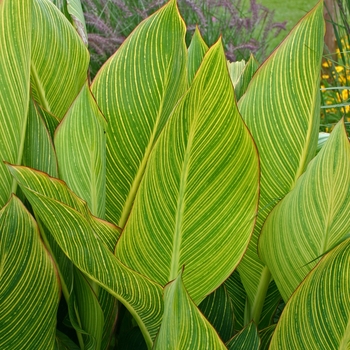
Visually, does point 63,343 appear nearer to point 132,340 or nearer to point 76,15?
point 132,340

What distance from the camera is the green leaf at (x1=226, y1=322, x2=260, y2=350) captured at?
0.72 metres

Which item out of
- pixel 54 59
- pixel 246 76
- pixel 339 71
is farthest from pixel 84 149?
pixel 339 71

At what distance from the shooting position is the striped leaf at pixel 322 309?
64cm

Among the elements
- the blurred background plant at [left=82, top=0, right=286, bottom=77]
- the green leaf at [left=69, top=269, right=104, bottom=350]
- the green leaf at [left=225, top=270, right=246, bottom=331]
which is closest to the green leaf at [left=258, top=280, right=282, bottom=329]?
the green leaf at [left=225, top=270, right=246, bottom=331]

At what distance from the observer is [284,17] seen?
648cm

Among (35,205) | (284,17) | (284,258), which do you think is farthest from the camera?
(284,17)

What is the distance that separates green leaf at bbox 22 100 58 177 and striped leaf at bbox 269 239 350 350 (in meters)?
0.36

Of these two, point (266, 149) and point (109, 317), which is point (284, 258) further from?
point (109, 317)

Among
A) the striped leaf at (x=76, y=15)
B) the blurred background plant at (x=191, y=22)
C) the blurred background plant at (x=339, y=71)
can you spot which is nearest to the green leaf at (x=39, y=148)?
the striped leaf at (x=76, y=15)

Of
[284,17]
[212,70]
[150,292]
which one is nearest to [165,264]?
[150,292]

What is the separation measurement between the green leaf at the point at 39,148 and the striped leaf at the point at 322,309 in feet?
1.20

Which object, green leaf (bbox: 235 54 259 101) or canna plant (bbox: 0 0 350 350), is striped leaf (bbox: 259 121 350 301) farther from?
green leaf (bbox: 235 54 259 101)

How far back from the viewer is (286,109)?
2.63ft

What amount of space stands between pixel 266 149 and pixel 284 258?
16 centimetres
